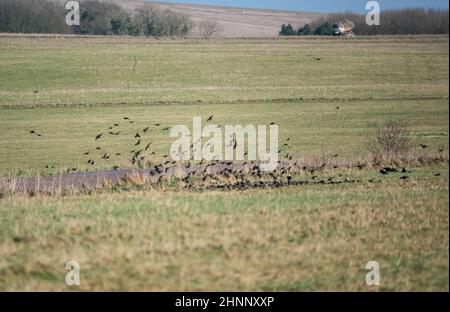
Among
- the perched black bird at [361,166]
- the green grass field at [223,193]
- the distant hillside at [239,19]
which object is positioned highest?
the distant hillside at [239,19]

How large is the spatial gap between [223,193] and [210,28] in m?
135

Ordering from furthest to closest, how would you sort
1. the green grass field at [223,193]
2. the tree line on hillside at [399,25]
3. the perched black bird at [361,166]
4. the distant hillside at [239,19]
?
the distant hillside at [239,19] → the tree line on hillside at [399,25] → the perched black bird at [361,166] → the green grass field at [223,193]

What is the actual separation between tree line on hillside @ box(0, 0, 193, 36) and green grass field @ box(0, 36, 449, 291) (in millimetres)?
15536

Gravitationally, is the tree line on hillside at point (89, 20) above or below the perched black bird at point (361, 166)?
above

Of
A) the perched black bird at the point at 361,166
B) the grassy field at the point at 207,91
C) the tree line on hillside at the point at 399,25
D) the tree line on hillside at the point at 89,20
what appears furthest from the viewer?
the tree line on hillside at the point at 399,25

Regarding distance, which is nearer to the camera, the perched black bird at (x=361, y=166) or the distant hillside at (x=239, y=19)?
the perched black bird at (x=361, y=166)

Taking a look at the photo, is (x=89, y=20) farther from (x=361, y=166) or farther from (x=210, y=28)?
(x=361, y=166)

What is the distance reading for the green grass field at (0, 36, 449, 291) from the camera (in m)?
9.39

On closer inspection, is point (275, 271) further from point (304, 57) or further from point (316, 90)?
point (304, 57)

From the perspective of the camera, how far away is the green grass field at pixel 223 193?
939 centimetres

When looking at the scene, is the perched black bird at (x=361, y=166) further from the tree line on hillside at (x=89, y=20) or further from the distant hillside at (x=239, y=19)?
the distant hillside at (x=239, y=19)

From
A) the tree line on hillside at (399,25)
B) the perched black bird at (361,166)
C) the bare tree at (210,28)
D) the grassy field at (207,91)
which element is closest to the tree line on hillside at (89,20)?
the bare tree at (210,28)

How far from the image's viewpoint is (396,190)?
17.6 m

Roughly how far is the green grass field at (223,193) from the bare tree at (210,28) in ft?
167
